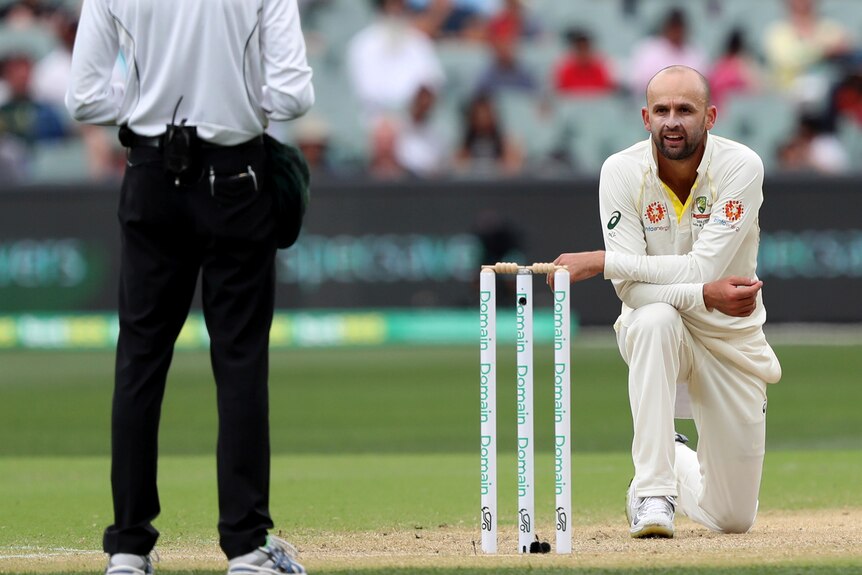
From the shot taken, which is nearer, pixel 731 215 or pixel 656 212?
pixel 731 215

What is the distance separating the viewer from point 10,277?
53.1 ft

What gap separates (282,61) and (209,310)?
72 centimetres

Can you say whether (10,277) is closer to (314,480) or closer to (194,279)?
(314,480)

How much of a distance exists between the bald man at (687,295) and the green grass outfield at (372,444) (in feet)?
2.25

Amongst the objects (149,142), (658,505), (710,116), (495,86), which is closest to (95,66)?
(149,142)

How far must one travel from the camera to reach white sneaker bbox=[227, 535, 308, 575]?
4.57 metres

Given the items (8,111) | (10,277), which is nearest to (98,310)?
(10,277)

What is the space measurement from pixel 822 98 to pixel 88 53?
14147mm

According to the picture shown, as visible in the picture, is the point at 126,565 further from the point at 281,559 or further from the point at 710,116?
the point at 710,116

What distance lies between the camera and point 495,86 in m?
17.4

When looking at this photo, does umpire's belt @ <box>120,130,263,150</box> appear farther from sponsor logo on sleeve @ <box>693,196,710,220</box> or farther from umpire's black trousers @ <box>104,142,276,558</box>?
sponsor logo on sleeve @ <box>693,196,710,220</box>

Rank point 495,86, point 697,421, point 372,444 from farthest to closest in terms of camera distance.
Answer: point 495,86, point 372,444, point 697,421

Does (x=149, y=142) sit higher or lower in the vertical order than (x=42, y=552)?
higher

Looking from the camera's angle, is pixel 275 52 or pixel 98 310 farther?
pixel 98 310
